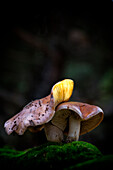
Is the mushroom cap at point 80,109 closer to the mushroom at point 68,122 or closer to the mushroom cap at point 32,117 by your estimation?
the mushroom at point 68,122

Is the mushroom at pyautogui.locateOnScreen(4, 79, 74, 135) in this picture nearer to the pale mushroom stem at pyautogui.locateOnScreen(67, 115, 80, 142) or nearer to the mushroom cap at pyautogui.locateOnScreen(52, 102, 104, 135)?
the mushroom cap at pyautogui.locateOnScreen(52, 102, 104, 135)

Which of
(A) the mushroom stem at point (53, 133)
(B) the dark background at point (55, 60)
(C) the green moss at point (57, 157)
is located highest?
(B) the dark background at point (55, 60)

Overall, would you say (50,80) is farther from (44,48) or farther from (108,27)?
(108,27)

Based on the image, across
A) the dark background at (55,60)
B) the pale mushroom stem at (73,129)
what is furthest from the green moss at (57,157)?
the dark background at (55,60)

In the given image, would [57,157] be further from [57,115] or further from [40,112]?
[57,115]

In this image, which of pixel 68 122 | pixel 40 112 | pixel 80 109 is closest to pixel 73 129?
pixel 68 122
